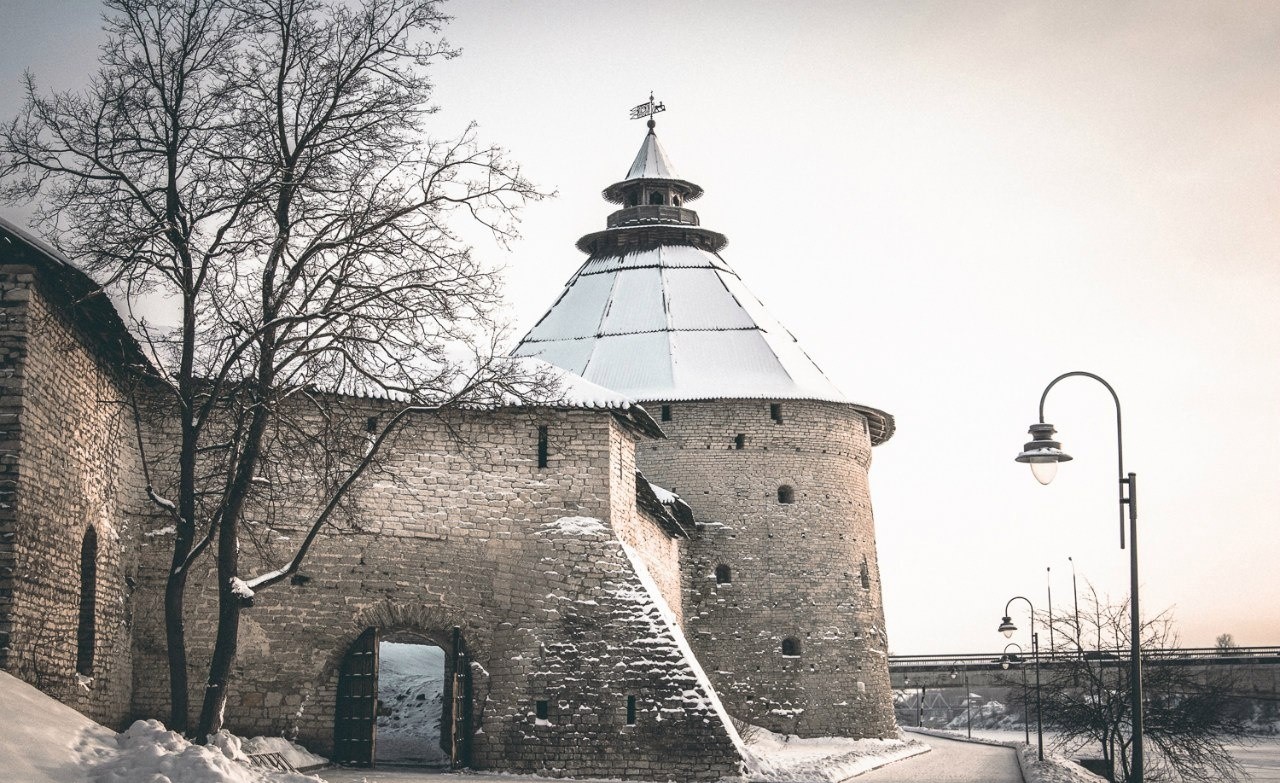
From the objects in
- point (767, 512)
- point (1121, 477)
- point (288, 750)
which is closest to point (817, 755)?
point (767, 512)

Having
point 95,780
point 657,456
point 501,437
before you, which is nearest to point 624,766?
point 501,437

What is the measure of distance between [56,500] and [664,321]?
24.0m

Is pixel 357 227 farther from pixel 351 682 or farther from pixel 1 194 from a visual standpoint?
pixel 351 682

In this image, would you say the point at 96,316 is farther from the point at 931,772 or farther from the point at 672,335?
the point at 672,335

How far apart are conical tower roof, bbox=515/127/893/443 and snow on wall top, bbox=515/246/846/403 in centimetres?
3

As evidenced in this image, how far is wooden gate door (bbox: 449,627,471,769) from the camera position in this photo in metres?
20.1

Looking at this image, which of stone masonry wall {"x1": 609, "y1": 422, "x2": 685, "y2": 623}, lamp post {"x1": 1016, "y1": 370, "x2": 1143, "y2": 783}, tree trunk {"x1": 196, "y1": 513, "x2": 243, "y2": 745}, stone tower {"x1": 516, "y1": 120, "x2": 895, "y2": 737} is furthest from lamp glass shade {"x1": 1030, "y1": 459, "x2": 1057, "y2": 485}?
stone tower {"x1": 516, "y1": 120, "x2": 895, "y2": 737}

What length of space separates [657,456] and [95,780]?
23950 mm

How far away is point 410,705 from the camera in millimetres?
26891

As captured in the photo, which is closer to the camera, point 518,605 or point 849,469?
point 518,605

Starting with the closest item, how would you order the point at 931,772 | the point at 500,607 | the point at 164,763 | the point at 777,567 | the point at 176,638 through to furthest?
the point at 164,763, the point at 176,638, the point at 500,607, the point at 931,772, the point at 777,567

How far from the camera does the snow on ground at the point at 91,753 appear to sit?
10562 millimetres

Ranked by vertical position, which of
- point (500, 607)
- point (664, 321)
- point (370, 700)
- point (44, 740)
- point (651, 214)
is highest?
point (651, 214)

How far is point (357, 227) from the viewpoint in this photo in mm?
15133
